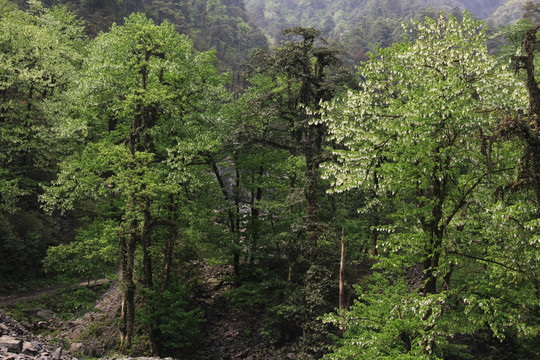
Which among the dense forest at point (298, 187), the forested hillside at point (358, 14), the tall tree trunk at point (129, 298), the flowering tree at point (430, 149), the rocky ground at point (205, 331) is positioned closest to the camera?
the flowering tree at point (430, 149)

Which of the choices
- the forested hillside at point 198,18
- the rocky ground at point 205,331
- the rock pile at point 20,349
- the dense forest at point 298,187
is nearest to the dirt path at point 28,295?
the dense forest at point 298,187

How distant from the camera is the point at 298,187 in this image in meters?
18.8

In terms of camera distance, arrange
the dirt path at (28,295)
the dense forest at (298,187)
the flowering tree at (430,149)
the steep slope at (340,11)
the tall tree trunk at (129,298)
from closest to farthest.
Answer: the flowering tree at (430,149), the dense forest at (298,187), the tall tree trunk at (129,298), the dirt path at (28,295), the steep slope at (340,11)

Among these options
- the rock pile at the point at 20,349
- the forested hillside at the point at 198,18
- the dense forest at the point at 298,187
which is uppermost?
the forested hillside at the point at 198,18

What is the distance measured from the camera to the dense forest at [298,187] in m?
9.16

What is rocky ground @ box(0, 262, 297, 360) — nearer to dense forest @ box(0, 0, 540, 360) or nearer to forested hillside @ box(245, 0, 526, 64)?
dense forest @ box(0, 0, 540, 360)

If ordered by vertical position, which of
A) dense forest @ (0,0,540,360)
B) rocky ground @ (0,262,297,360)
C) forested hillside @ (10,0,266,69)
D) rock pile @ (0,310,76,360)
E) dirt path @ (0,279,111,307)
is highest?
forested hillside @ (10,0,266,69)

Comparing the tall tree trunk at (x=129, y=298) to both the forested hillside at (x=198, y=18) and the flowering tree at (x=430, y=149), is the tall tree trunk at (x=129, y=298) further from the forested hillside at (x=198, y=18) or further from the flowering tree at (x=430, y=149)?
the forested hillside at (x=198, y=18)

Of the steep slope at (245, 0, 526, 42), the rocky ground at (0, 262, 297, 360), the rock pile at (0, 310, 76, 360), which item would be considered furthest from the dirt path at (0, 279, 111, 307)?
the steep slope at (245, 0, 526, 42)

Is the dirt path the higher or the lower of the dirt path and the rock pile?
the lower

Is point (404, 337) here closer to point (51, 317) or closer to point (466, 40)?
point (466, 40)

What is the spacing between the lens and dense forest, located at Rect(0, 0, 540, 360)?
916cm

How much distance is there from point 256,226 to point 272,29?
127380 millimetres

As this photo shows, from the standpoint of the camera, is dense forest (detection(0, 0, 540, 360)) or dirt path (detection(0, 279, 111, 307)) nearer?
dense forest (detection(0, 0, 540, 360))
